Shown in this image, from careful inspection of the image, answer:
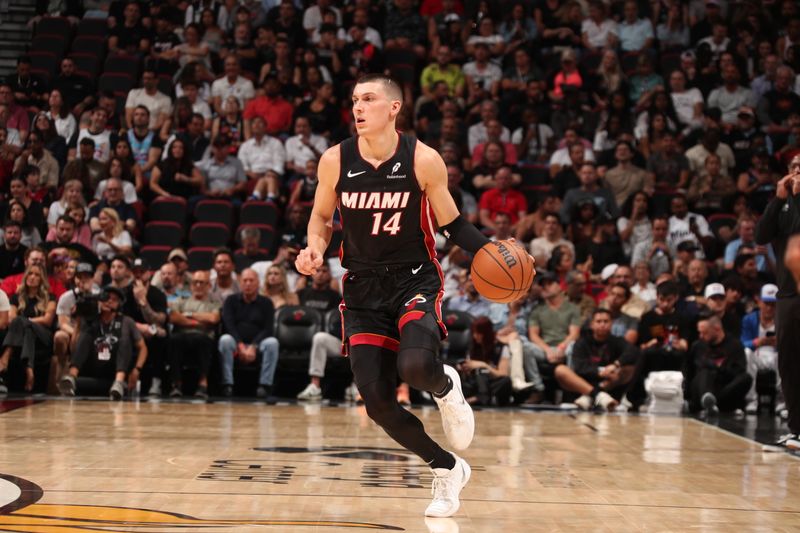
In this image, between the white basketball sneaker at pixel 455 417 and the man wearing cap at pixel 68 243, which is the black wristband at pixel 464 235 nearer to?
the white basketball sneaker at pixel 455 417

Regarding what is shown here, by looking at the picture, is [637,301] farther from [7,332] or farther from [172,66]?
[172,66]

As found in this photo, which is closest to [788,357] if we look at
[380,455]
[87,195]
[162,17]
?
[380,455]

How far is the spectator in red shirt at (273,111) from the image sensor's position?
49.8 ft

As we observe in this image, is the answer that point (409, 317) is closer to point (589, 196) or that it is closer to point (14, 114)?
point (589, 196)

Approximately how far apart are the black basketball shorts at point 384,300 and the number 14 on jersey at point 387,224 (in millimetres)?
171

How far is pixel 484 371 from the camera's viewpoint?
11.3 metres

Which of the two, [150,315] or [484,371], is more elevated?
[150,315]

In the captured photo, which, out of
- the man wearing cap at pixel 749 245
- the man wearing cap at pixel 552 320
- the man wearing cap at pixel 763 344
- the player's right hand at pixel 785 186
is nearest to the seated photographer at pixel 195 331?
the man wearing cap at pixel 552 320

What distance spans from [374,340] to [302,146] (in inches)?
391

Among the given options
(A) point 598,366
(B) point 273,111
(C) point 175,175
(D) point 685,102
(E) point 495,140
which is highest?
(D) point 685,102

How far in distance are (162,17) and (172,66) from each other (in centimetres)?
120

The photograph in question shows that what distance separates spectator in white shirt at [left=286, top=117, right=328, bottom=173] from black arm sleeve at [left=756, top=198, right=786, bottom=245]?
7895 millimetres

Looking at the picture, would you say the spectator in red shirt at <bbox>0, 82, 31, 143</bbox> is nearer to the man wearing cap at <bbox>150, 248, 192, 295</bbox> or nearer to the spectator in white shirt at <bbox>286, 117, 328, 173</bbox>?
the spectator in white shirt at <bbox>286, 117, 328, 173</bbox>

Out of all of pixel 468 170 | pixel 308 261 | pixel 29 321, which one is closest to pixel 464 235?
pixel 308 261
